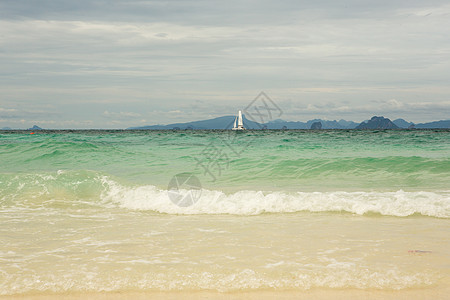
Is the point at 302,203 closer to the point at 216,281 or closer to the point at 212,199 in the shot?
the point at 212,199

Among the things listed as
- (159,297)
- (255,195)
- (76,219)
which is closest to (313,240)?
(159,297)

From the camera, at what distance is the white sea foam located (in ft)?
24.4

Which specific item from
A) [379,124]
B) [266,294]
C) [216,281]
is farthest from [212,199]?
[379,124]

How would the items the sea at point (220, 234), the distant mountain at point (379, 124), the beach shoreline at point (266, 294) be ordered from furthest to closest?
the distant mountain at point (379, 124) < the sea at point (220, 234) < the beach shoreline at point (266, 294)

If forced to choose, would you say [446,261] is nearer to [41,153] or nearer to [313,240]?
[313,240]

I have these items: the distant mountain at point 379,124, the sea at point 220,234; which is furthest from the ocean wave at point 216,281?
the distant mountain at point 379,124

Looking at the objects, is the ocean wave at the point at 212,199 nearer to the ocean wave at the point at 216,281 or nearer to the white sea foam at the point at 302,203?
the white sea foam at the point at 302,203

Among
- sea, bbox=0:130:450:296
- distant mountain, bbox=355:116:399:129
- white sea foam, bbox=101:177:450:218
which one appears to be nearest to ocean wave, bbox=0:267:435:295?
sea, bbox=0:130:450:296

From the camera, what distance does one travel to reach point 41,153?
18734 millimetres

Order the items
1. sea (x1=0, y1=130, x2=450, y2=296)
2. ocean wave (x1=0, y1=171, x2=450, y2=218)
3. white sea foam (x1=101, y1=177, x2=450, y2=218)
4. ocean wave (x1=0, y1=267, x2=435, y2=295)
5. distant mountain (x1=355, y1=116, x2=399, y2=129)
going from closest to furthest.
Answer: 1. ocean wave (x1=0, y1=267, x2=435, y2=295)
2. sea (x1=0, y1=130, x2=450, y2=296)
3. white sea foam (x1=101, y1=177, x2=450, y2=218)
4. ocean wave (x1=0, y1=171, x2=450, y2=218)
5. distant mountain (x1=355, y1=116, x2=399, y2=129)

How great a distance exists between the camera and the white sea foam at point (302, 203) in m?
7.43

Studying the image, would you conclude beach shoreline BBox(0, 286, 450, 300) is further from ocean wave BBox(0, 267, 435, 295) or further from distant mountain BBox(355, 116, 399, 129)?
distant mountain BBox(355, 116, 399, 129)

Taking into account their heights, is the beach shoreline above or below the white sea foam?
below

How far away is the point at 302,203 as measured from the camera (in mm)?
8016
